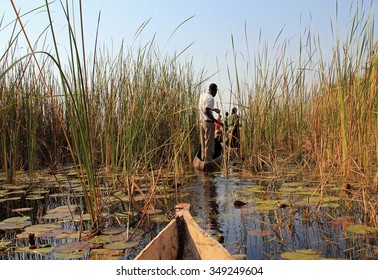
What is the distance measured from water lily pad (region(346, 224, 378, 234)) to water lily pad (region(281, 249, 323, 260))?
17.2 inches

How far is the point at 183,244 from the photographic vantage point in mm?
1995

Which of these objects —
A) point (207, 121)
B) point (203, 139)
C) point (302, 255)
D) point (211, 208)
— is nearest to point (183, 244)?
point (302, 255)

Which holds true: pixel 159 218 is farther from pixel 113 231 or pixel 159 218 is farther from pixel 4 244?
pixel 4 244

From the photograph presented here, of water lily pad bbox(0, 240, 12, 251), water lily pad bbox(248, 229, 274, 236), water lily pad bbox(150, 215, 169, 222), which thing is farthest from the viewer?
water lily pad bbox(150, 215, 169, 222)

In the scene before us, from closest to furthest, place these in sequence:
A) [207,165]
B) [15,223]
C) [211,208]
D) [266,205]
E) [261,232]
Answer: [261,232], [15,223], [266,205], [211,208], [207,165]

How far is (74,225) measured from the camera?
2.74 m

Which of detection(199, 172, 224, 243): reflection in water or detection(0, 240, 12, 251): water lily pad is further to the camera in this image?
detection(199, 172, 224, 243): reflection in water

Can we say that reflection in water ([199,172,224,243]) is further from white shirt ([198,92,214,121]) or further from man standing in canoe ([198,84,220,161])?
white shirt ([198,92,214,121])

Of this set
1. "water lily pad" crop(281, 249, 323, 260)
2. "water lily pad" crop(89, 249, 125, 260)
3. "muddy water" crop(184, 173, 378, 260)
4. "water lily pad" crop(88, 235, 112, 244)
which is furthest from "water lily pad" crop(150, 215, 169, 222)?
"water lily pad" crop(281, 249, 323, 260)

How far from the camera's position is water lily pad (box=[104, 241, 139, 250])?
224cm

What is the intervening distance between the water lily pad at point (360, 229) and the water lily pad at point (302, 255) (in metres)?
0.44

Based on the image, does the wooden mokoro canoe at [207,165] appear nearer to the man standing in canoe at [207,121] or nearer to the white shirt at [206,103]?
the man standing in canoe at [207,121]

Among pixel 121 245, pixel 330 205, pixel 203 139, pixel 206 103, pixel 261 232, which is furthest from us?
pixel 203 139

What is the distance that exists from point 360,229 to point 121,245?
1467 millimetres
